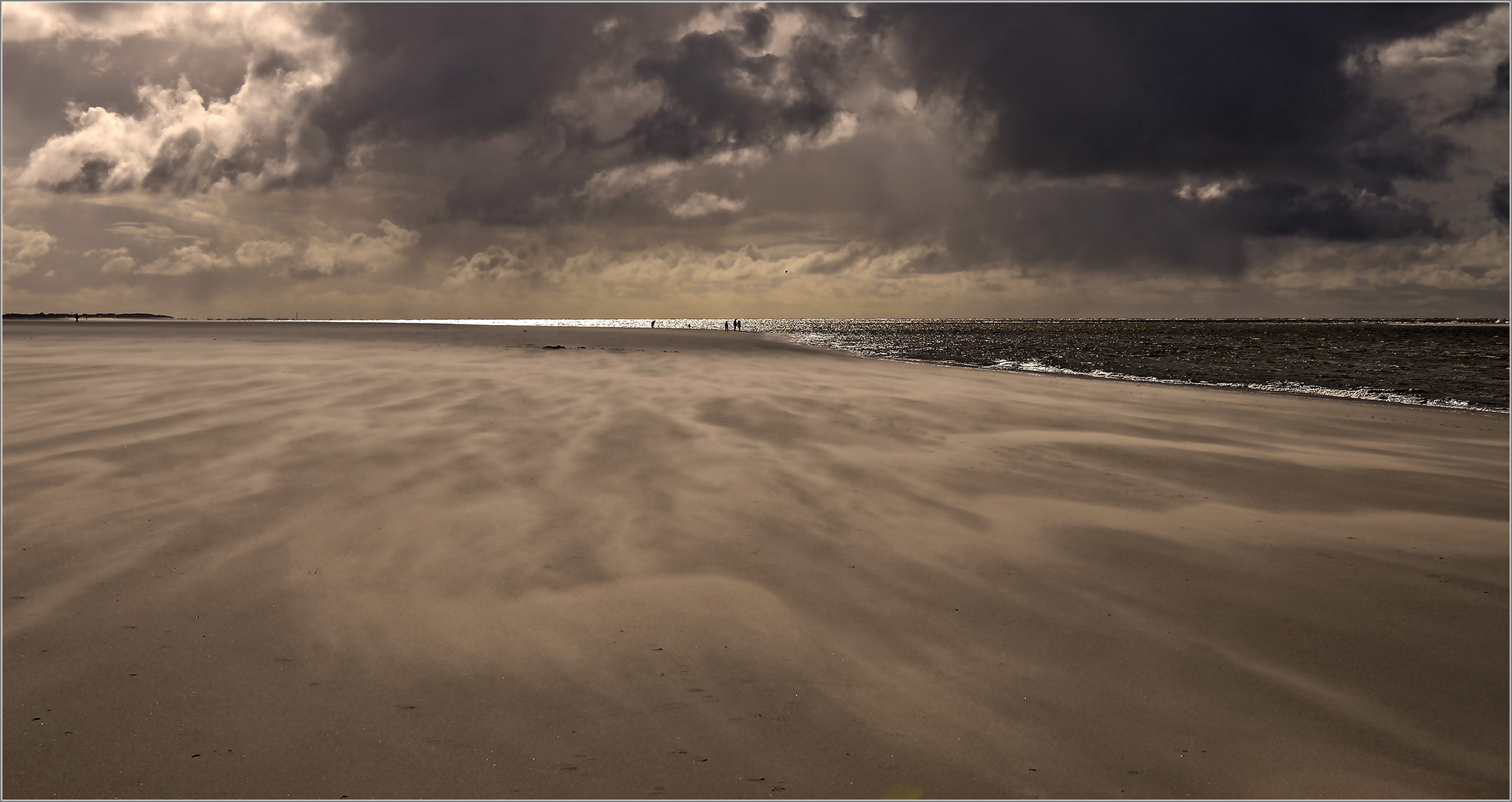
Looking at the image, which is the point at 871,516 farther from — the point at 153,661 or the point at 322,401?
the point at 322,401

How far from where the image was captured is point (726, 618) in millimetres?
3646

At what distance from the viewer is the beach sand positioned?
2574 millimetres

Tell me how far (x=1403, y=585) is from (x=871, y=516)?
3339 millimetres

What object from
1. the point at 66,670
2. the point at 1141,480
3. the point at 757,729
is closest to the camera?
the point at 757,729

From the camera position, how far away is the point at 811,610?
12.4 ft

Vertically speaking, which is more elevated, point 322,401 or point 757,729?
point 322,401

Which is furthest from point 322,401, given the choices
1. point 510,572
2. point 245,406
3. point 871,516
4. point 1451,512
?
point 1451,512

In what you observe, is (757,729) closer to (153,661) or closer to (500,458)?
(153,661)

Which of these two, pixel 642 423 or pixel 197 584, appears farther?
pixel 642 423

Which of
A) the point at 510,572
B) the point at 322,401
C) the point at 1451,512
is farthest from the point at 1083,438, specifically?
the point at 322,401

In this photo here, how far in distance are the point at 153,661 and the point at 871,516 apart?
14.2 ft

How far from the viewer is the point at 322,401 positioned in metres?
9.80

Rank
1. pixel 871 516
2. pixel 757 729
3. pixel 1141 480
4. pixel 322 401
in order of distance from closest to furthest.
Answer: pixel 757 729 < pixel 871 516 < pixel 1141 480 < pixel 322 401

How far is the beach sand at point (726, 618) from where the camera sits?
8.45 feet
